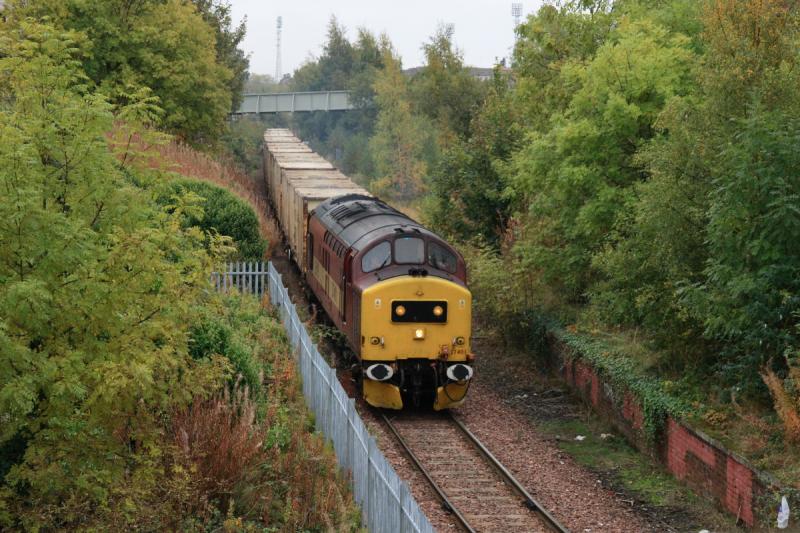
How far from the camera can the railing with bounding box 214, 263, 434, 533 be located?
8.93m

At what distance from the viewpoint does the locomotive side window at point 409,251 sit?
690 inches

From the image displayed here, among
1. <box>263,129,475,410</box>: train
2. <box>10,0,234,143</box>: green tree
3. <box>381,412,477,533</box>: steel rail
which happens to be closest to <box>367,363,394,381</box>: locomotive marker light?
<box>263,129,475,410</box>: train

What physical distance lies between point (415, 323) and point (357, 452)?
216 inches

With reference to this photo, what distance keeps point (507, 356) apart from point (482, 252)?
556cm

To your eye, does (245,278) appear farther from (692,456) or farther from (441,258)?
(692,456)

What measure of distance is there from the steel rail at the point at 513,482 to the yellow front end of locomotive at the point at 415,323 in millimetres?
1022

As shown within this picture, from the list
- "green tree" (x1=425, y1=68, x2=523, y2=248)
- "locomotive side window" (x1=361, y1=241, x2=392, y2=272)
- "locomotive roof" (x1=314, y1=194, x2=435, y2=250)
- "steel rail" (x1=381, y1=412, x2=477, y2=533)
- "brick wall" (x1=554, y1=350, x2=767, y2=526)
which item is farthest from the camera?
"green tree" (x1=425, y1=68, x2=523, y2=248)

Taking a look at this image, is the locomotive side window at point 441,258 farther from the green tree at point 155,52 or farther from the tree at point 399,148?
the tree at point 399,148

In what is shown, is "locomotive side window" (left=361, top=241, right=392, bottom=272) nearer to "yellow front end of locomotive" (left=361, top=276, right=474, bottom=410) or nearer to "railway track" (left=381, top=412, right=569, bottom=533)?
"yellow front end of locomotive" (left=361, top=276, right=474, bottom=410)

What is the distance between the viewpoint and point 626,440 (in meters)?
16.8

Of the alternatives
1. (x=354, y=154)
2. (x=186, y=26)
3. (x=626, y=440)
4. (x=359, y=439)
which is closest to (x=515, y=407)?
(x=626, y=440)

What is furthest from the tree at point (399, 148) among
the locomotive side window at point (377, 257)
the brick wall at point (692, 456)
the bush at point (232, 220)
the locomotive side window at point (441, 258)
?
the brick wall at point (692, 456)

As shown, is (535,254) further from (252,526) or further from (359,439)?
(252,526)

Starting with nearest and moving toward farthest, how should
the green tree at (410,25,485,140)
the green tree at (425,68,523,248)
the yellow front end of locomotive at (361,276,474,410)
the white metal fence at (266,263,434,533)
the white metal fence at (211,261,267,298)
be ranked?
the white metal fence at (266,263,434,533) → the yellow front end of locomotive at (361,276,474,410) → the white metal fence at (211,261,267,298) → the green tree at (425,68,523,248) → the green tree at (410,25,485,140)
